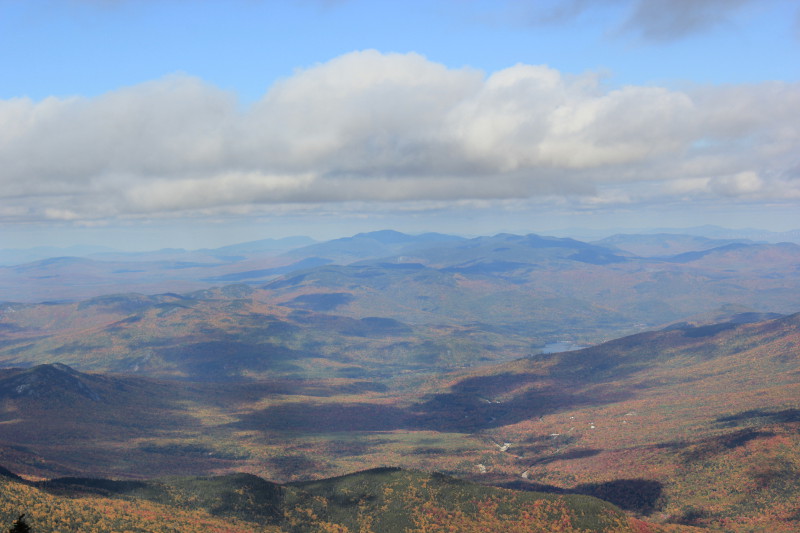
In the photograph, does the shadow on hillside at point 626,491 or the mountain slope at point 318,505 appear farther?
the shadow on hillside at point 626,491

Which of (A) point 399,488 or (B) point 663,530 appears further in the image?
(A) point 399,488

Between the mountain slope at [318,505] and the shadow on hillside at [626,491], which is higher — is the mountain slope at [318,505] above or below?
above

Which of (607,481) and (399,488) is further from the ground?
(399,488)

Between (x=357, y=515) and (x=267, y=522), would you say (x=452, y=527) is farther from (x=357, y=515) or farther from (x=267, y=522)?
(x=267, y=522)

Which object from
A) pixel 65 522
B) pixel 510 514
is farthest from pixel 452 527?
pixel 65 522

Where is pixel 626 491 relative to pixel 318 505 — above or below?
below

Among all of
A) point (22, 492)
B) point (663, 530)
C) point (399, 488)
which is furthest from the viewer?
point (399, 488)

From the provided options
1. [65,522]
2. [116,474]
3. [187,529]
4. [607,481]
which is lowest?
[607,481]

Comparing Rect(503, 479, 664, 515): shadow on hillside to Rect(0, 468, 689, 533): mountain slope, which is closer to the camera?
Rect(0, 468, 689, 533): mountain slope

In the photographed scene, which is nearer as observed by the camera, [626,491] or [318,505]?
[318,505]

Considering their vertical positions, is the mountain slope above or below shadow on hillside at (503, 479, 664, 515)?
above

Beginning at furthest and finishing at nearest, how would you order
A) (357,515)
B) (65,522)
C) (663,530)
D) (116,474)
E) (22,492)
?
1. (116,474)
2. (357,515)
3. (663,530)
4. (22,492)
5. (65,522)
